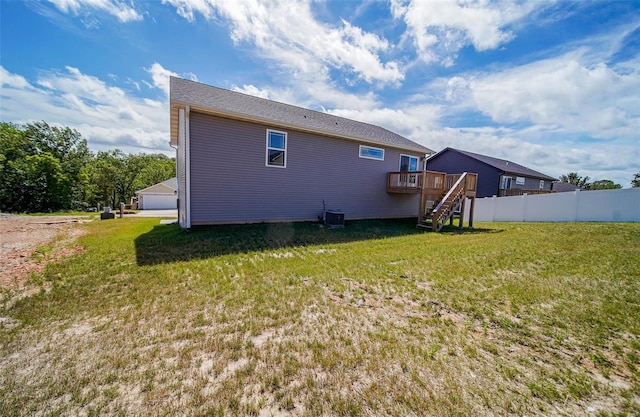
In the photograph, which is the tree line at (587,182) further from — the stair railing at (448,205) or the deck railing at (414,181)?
the deck railing at (414,181)

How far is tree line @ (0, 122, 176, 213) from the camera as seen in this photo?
2130 cm

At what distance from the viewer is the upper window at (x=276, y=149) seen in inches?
367

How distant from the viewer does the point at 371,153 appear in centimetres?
1195

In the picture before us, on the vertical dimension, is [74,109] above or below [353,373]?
above

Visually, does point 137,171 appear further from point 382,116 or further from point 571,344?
point 571,344

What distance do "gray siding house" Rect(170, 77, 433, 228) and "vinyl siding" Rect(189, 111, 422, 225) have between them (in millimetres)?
31

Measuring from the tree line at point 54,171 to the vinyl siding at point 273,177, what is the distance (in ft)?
77.0

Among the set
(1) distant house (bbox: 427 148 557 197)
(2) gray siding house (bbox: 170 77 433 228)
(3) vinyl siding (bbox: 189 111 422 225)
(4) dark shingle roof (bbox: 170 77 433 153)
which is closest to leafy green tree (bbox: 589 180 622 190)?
(1) distant house (bbox: 427 148 557 197)

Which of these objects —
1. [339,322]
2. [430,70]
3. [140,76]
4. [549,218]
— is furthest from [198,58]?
[549,218]

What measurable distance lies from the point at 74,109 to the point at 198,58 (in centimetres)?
1495

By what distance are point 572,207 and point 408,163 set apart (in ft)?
24.8

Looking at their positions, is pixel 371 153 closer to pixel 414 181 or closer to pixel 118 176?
pixel 414 181

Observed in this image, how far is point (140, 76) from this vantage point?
10984 mm

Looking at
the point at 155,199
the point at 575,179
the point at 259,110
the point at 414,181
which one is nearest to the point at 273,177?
the point at 259,110
